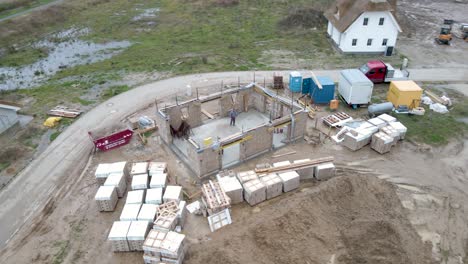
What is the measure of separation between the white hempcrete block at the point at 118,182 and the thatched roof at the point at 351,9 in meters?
26.5

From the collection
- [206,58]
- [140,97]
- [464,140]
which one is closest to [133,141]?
[140,97]

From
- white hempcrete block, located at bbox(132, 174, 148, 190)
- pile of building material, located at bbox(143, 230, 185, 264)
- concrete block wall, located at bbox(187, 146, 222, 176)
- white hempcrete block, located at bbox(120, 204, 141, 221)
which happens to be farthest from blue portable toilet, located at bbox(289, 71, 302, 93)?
pile of building material, located at bbox(143, 230, 185, 264)

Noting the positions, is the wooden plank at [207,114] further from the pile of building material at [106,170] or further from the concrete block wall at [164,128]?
the pile of building material at [106,170]

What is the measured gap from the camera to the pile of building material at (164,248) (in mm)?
14820

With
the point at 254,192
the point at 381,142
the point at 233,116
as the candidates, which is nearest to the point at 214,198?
the point at 254,192

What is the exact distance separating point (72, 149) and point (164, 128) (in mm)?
6201

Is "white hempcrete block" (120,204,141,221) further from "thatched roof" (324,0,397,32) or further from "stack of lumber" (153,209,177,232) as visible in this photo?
"thatched roof" (324,0,397,32)


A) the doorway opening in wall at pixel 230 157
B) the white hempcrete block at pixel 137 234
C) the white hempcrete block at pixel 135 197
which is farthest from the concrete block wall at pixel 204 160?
the white hempcrete block at pixel 137 234

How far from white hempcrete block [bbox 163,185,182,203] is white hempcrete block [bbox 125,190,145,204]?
117 cm

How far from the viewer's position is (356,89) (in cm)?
2594

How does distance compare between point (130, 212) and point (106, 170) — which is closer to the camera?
point (130, 212)

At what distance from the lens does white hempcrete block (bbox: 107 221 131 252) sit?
1560 cm

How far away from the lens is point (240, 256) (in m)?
15.3

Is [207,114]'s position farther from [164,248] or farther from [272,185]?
[164,248]
